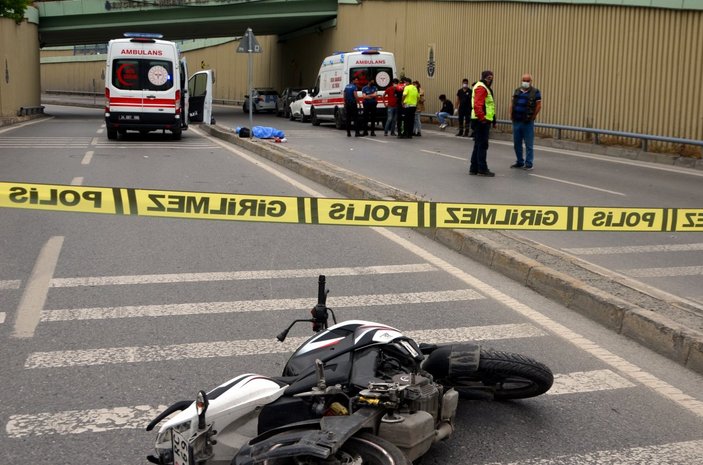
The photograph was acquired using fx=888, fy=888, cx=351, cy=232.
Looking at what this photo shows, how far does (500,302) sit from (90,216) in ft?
20.4

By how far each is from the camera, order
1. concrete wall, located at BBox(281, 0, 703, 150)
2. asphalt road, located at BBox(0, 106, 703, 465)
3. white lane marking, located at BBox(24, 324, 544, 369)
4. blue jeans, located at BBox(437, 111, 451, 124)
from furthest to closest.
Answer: blue jeans, located at BBox(437, 111, 451, 124)
concrete wall, located at BBox(281, 0, 703, 150)
white lane marking, located at BBox(24, 324, 544, 369)
asphalt road, located at BBox(0, 106, 703, 465)

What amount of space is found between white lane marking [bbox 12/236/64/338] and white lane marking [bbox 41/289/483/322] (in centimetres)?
12

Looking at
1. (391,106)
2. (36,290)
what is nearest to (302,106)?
(391,106)

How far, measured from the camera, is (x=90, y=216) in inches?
443

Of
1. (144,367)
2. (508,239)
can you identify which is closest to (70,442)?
(144,367)

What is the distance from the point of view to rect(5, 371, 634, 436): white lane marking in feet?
14.4

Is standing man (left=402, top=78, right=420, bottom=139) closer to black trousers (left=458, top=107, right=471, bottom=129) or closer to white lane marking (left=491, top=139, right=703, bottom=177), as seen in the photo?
black trousers (left=458, top=107, right=471, bottom=129)

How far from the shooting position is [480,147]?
16.4 meters

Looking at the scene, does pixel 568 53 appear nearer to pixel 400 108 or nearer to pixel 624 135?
pixel 400 108

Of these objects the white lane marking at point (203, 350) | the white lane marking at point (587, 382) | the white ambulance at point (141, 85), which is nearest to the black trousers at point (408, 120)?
the white ambulance at point (141, 85)

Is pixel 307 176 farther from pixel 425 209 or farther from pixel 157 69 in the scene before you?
pixel 157 69

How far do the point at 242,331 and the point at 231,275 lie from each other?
1853 millimetres

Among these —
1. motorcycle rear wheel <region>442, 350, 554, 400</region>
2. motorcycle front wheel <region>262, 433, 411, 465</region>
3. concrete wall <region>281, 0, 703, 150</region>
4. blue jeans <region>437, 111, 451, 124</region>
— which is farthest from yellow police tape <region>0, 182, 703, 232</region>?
blue jeans <region>437, 111, 451, 124</region>

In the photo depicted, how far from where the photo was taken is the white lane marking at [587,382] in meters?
5.06
